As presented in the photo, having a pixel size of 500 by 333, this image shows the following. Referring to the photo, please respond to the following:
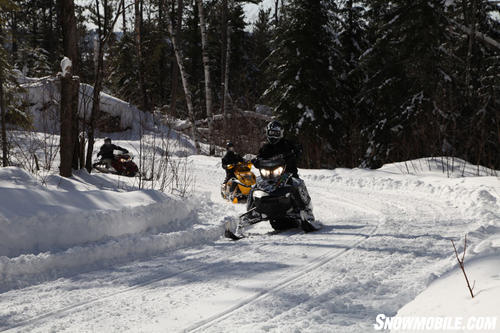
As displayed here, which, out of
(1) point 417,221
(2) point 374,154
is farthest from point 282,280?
(2) point 374,154

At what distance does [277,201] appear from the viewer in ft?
23.0

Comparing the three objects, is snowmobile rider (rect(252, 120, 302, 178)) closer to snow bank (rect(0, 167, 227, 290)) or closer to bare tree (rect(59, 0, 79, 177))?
snow bank (rect(0, 167, 227, 290))

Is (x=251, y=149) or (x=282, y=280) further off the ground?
(x=251, y=149)

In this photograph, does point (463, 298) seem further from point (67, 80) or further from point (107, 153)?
point (107, 153)

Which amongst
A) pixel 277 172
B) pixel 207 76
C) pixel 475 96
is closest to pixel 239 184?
pixel 277 172

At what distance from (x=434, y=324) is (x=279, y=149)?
15.9ft

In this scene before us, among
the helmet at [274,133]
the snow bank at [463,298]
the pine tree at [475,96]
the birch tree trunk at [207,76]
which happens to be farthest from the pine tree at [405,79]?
the snow bank at [463,298]

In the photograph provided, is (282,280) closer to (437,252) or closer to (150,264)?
(150,264)

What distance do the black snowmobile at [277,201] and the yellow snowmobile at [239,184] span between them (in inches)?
136

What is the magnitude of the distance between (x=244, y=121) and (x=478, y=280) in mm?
22337

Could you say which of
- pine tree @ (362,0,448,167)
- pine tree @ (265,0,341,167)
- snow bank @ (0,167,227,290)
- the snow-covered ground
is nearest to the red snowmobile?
the snow-covered ground

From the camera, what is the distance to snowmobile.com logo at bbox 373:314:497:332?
8.60 ft

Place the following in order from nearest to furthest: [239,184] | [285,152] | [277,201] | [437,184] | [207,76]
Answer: [277,201] < [285,152] < [239,184] < [437,184] < [207,76]

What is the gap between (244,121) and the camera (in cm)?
2548
